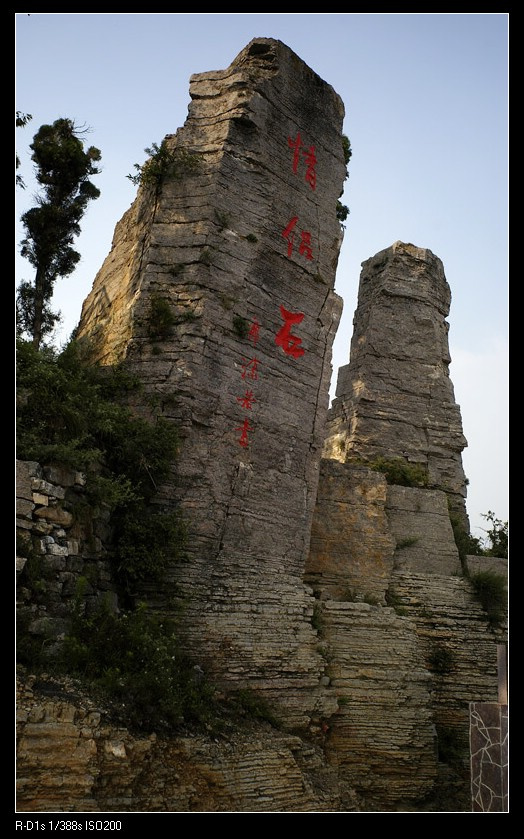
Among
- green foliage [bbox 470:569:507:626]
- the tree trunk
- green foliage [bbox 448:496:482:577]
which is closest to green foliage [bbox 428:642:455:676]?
green foliage [bbox 470:569:507:626]

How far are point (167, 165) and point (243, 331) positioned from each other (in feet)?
11.0

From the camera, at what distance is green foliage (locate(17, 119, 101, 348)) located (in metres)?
15.0

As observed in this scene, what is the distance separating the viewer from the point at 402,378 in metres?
18.3

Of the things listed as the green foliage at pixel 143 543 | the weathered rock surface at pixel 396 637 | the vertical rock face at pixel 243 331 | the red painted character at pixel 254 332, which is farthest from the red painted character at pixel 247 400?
the weathered rock surface at pixel 396 637

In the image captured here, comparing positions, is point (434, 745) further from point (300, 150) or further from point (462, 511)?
point (300, 150)

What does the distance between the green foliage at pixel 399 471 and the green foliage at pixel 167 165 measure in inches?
276

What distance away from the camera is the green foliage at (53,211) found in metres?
15.0

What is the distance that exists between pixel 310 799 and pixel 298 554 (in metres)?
3.99

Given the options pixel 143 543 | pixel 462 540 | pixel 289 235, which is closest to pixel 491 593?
pixel 462 540

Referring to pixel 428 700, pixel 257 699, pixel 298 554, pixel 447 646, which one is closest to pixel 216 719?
pixel 257 699

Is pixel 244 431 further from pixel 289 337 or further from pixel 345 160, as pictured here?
pixel 345 160

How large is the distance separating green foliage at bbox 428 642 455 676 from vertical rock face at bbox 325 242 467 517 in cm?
397

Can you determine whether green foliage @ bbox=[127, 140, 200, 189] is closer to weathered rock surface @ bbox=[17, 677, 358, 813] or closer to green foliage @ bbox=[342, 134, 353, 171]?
green foliage @ bbox=[342, 134, 353, 171]

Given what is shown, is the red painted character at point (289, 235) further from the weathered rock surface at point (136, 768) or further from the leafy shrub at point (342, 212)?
the weathered rock surface at point (136, 768)
